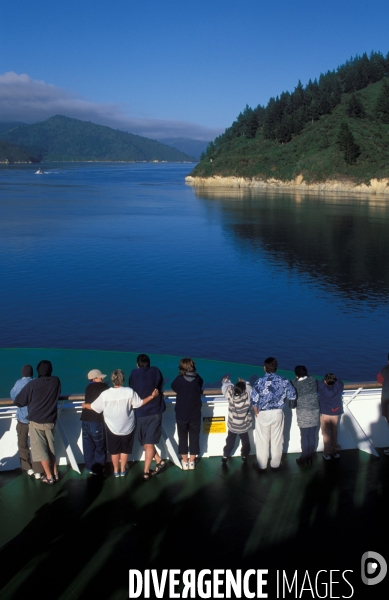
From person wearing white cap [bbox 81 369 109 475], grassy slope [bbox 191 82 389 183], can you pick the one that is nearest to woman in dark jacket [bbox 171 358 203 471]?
person wearing white cap [bbox 81 369 109 475]

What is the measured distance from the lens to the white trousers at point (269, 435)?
21.6 ft

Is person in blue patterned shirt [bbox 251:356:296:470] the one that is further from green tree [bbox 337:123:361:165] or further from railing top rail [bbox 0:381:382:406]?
green tree [bbox 337:123:361:165]

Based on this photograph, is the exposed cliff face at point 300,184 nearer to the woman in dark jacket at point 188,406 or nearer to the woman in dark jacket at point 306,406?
the woman in dark jacket at point 306,406

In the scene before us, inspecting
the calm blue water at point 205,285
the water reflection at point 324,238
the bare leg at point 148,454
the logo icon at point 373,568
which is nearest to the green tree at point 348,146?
the water reflection at point 324,238

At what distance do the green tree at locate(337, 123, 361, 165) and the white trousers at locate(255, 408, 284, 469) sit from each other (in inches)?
3974

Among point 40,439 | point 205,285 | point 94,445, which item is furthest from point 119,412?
point 205,285

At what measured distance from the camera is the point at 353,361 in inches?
793

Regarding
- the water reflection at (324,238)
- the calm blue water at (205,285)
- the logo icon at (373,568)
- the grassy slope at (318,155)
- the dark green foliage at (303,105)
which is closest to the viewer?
the logo icon at (373,568)

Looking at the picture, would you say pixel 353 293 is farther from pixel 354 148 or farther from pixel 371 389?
pixel 354 148

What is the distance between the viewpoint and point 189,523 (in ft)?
18.6

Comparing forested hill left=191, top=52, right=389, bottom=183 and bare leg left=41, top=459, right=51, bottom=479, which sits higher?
forested hill left=191, top=52, right=389, bottom=183

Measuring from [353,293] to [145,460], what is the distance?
2637 cm

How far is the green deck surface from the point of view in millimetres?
4973

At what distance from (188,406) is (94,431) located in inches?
45.7
